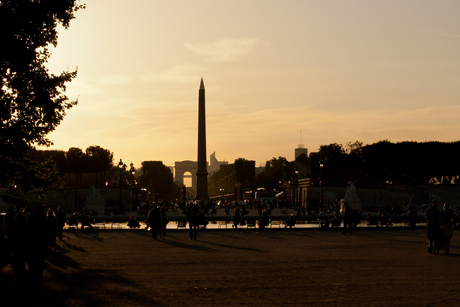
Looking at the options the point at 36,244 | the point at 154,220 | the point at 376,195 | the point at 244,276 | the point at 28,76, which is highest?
the point at 28,76

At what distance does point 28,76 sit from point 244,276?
9.91m

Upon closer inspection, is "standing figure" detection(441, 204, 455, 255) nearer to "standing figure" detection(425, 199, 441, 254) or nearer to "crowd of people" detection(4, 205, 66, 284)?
"standing figure" detection(425, 199, 441, 254)

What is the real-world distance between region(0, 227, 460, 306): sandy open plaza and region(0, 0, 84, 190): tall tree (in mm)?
3761

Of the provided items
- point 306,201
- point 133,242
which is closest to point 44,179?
point 133,242

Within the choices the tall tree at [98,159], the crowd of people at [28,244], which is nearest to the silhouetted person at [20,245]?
the crowd of people at [28,244]

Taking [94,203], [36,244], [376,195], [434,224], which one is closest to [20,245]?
[36,244]

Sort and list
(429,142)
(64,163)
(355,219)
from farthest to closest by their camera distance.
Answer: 1. (64,163)
2. (429,142)
3. (355,219)

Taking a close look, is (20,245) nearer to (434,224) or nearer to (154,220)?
(434,224)

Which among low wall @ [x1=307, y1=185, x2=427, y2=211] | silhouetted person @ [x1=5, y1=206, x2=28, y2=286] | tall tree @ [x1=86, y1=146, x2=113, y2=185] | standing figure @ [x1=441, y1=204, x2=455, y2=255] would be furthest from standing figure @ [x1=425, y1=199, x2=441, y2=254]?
tall tree @ [x1=86, y1=146, x2=113, y2=185]

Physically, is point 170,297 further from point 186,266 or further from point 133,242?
point 133,242

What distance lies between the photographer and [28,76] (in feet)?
61.1

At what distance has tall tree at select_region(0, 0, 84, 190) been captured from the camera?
56.5 feet

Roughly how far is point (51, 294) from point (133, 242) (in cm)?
1221

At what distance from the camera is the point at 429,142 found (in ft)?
256
